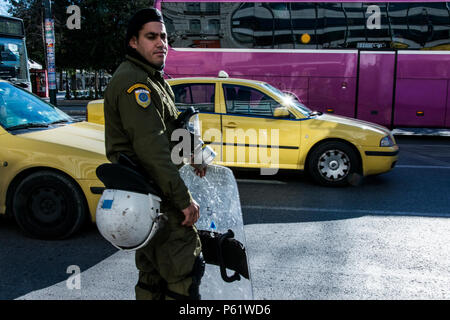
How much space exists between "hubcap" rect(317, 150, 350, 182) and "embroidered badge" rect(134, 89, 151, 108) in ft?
15.8

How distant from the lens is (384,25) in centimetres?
1157

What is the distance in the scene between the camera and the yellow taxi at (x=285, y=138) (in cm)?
627

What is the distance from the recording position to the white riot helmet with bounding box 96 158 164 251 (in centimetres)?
183

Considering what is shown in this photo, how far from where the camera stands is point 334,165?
248 inches

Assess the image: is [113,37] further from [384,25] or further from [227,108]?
[227,108]

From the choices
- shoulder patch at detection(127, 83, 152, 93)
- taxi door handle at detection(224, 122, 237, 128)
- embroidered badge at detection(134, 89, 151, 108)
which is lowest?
taxi door handle at detection(224, 122, 237, 128)

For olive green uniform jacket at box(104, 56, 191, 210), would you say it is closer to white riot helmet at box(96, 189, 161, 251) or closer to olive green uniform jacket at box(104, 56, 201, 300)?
olive green uniform jacket at box(104, 56, 201, 300)

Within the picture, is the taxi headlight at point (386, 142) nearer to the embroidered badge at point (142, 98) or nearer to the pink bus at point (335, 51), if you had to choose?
the embroidered badge at point (142, 98)

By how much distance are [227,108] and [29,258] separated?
3711 mm

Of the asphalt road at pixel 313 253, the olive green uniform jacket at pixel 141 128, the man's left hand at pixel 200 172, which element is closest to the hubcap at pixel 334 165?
the asphalt road at pixel 313 253

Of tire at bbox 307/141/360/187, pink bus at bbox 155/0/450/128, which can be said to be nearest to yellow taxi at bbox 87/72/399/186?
tire at bbox 307/141/360/187

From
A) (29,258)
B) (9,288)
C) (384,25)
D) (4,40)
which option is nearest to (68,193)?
(29,258)

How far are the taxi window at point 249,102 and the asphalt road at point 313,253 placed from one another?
4.31 feet
